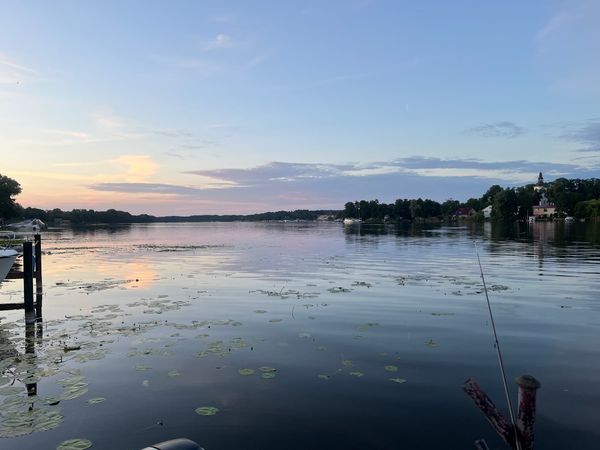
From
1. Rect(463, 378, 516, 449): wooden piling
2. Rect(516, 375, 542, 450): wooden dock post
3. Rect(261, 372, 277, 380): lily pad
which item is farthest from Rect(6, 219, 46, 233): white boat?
Rect(516, 375, 542, 450): wooden dock post

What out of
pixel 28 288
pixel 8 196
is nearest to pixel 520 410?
pixel 28 288

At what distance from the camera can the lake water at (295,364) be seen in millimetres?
7895

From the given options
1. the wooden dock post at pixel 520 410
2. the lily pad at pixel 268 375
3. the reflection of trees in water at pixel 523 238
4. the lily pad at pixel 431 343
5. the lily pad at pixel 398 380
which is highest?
the wooden dock post at pixel 520 410

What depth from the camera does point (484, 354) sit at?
39.6ft

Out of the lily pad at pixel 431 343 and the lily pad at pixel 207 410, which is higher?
the lily pad at pixel 431 343

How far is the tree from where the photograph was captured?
12394cm

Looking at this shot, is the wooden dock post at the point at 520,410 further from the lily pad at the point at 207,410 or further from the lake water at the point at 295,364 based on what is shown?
the lily pad at the point at 207,410

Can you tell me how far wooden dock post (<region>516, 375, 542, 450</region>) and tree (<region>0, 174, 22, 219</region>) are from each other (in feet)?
478

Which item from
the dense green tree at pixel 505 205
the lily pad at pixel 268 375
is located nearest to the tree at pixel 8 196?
the lily pad at pixel 268 375

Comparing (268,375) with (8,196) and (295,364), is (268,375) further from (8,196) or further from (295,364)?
(8,196)

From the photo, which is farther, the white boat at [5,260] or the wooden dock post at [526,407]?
the white boat at [5,260]

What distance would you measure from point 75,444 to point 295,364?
215 inches

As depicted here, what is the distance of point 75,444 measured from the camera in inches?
289

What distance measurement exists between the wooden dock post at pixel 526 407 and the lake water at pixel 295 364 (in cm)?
264
